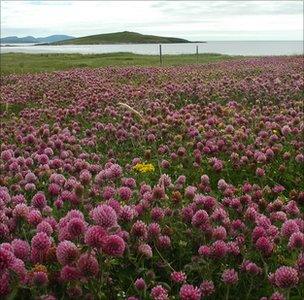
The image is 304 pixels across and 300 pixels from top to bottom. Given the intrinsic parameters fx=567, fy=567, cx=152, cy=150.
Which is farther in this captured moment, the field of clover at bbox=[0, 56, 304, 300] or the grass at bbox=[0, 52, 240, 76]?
the grass at bbox=[0, 52, 240, 76]

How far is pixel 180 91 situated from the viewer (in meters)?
14.8

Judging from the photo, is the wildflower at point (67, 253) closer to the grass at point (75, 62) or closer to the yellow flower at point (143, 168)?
the yellow flower at point (143, 168)

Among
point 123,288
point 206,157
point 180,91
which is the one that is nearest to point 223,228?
point 123,288

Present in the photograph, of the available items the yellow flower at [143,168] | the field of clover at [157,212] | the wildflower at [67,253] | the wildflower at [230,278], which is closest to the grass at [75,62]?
the field of clover at [157,212]

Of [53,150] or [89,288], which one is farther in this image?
[53,150]

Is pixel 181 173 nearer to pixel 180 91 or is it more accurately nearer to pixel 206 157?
pixel 206 157

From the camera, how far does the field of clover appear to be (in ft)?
10.2

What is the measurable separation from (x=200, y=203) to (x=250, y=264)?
77 cm

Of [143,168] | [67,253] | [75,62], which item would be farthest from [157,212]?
[75,62]

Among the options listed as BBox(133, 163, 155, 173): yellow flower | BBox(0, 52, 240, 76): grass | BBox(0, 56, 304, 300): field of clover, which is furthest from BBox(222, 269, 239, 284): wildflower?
BBox(0, 52, 240, 76): grass

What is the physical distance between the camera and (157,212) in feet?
13.6

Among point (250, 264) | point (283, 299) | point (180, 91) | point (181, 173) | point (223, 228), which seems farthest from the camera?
point (180, 91)

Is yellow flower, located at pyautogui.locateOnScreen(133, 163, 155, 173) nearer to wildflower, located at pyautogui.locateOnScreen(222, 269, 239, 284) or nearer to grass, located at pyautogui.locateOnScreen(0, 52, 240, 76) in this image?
wildflower, located at pyautogui.locateOnScreen(222, 269, 239, 284)

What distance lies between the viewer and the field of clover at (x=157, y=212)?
310 cm
